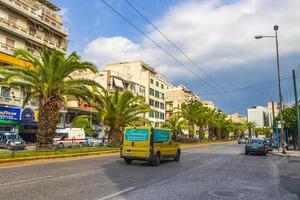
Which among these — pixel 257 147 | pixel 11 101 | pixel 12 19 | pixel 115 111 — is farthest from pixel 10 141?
pixel 257 147

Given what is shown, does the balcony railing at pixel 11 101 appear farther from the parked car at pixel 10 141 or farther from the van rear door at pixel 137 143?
the van rear door at pixel 137 143

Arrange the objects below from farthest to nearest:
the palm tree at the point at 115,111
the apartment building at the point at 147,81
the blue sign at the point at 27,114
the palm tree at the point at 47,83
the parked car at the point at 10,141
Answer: the apartment building at the point at 147,81 < the blue sign at the point at 27,114 < the palm tree at the point at 115,111 < the parked car at the point at 10,141 < the palm tree at the point at 47,83

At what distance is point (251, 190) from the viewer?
924cm

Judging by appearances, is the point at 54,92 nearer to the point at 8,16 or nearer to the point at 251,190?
the point at 251,190

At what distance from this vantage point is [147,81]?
7712 cm

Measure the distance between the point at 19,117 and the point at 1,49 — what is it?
27.4 ft

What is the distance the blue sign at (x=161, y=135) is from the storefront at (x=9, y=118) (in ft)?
81.5

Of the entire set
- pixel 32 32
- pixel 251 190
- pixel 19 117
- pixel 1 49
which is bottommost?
pixel 251 190

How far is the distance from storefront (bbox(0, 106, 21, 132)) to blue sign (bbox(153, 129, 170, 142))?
24.8m

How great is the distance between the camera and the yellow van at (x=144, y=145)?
16672mm

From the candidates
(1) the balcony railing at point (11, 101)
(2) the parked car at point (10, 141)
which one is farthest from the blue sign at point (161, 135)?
(1) the balcony railing at point (11, 101)

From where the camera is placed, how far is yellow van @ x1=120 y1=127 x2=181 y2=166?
16.7m

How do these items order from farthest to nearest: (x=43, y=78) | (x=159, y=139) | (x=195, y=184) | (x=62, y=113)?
(x=62, y=113) → (x=43, y=78) → (x=159, y=139) → (x=195, y=184)

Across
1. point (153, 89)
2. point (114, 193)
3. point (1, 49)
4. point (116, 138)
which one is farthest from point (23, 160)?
point (153, 89)
